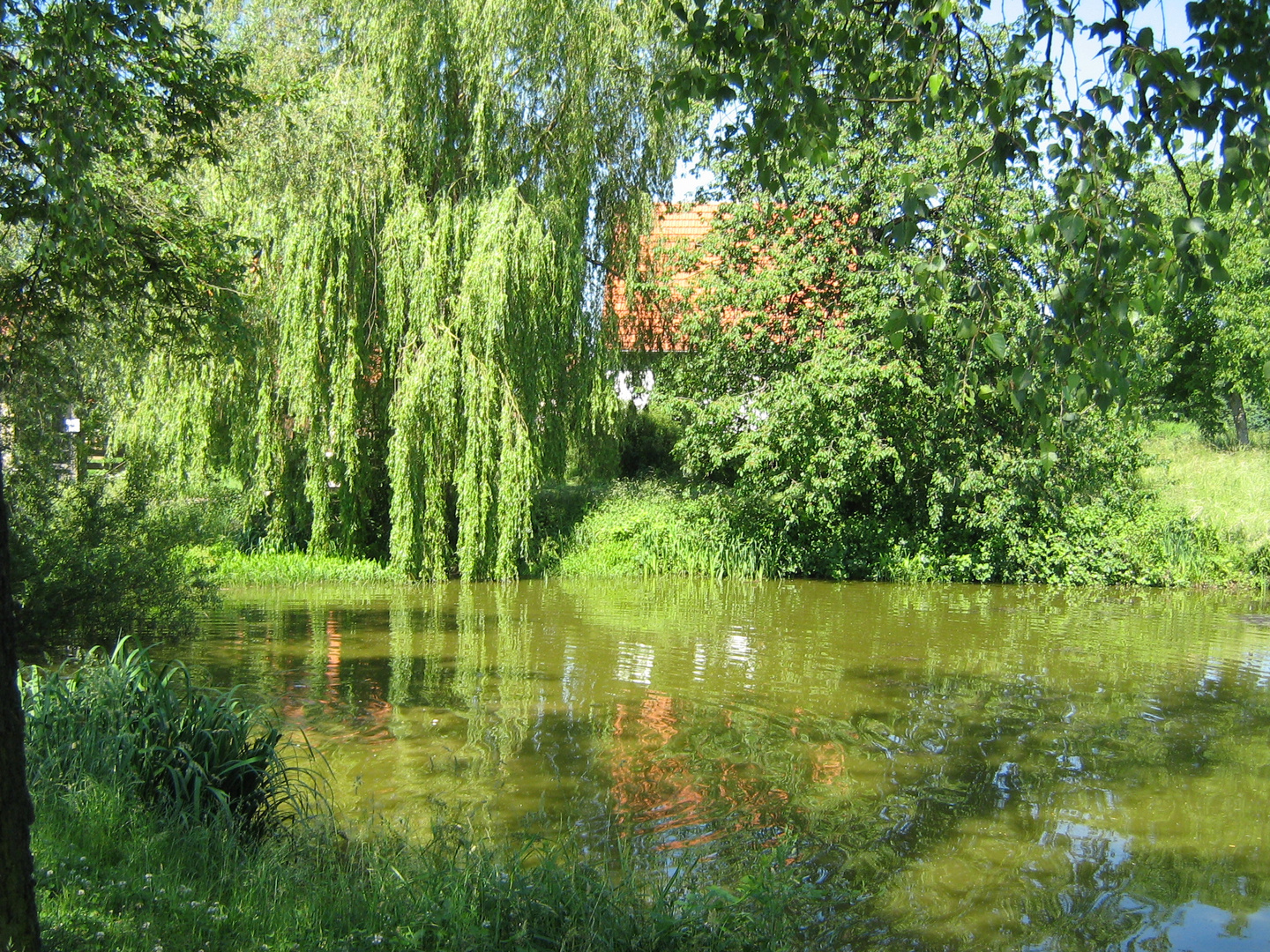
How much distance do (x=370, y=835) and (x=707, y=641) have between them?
21.9 feet

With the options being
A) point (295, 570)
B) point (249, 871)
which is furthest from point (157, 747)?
point (295, 570)

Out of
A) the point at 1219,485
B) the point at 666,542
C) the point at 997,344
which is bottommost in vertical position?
the point at 666,542

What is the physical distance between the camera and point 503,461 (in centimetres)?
1491

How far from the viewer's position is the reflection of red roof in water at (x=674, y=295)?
16.9m

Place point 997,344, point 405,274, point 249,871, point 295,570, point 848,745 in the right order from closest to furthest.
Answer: point 997,344 → point 249,871 → point 848,745 → point 405,274 → point 295,570

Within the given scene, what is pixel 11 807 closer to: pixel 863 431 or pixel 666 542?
pixel 863 431

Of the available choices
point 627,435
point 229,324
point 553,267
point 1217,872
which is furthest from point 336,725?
point 627,435

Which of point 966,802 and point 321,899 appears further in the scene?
point 966,802

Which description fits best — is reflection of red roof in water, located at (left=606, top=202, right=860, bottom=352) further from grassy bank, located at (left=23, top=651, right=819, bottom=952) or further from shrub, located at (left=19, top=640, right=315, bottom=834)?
shrub, located at (left=19, top=640, right=315, bottom=834)

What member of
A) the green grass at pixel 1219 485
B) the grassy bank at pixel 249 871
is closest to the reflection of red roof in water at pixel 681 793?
the grassy bank at pixel 249 871

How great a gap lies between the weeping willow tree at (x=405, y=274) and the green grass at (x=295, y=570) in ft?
0.93

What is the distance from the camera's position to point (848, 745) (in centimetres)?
797

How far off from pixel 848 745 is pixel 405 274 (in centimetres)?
992

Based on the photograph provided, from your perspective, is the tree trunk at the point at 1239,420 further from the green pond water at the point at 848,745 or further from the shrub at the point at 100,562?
the shrub at the point at 100,562
